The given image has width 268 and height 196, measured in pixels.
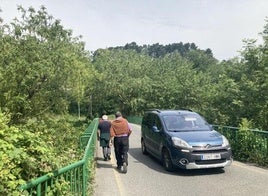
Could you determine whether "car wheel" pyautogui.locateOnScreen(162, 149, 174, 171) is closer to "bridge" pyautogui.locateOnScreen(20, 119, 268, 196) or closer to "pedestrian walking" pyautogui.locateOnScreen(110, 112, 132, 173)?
"bridge" pyautogui.locateOnScreen(20, 119, 268, 196)

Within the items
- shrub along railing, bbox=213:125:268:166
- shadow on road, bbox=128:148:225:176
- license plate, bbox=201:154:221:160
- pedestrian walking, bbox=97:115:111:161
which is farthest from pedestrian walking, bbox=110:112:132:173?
shrub along railing, bbox=213:125:268:166

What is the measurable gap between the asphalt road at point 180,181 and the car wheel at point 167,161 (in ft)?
0.54

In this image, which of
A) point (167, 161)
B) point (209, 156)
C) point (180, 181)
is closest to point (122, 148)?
point (167, 161)

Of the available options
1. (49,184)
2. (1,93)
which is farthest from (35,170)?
(1,93)

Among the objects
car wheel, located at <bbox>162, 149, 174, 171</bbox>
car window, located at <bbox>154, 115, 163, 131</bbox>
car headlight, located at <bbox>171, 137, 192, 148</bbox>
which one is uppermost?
car window, located at <bbox>154, 115, 163, 131</bbox>

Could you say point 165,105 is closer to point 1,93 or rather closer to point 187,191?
point 1,93

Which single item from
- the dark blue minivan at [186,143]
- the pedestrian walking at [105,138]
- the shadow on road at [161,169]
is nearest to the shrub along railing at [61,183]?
the dark blue minivan at [186,143]

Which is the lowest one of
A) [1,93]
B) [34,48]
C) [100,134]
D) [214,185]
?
[214,185]

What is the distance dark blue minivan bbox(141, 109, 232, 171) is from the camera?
1043cm

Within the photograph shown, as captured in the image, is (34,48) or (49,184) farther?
(34,48)

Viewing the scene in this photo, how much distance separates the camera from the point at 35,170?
4.51 m

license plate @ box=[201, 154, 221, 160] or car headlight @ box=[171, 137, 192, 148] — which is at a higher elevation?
car headlight @ box=[171, 137, 192, 148]

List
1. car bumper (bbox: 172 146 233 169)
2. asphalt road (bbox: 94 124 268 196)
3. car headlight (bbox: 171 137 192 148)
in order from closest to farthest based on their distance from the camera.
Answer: asphalt road (bbox: 94 124 268 196)
car bumper (bbox: 172 146 233 169)
car headlight (bbox: 171 137 192 148)

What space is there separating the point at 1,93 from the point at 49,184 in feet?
66.8
